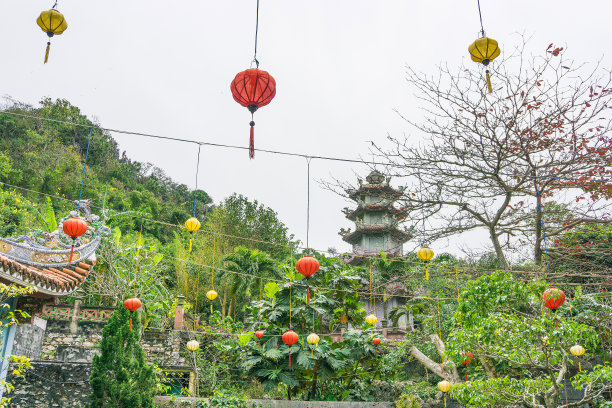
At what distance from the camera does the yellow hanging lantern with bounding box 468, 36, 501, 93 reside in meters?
3.87

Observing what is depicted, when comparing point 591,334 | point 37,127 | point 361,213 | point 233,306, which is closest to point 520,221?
point 591,334

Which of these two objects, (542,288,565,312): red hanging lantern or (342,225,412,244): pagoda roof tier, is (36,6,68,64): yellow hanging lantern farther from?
(342,225,412,244): pagoda roof tier

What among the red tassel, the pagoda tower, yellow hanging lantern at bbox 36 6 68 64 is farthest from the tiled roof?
the pagoda tower

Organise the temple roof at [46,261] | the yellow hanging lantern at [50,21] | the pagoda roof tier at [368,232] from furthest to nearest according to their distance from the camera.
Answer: the pagoda roof tier at [368,232], the temple roof at [46,261], the yellow hanging lantern at [50,21]

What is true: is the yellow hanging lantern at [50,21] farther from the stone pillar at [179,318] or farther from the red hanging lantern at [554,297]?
the stone pillar at [179,318]

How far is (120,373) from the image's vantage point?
18.9 feet

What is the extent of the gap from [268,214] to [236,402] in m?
10.7

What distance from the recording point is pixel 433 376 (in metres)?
10.5

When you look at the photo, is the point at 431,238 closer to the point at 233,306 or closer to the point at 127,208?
the point at 233,306

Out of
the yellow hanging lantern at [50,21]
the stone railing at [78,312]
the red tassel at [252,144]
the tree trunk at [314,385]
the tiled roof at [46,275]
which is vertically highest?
the yellow hanging lantern at [50,21]

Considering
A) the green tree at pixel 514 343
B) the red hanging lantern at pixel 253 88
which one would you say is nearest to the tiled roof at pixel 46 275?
the red hanging lantern at pixel 253 88

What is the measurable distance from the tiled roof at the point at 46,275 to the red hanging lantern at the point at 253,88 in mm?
3725

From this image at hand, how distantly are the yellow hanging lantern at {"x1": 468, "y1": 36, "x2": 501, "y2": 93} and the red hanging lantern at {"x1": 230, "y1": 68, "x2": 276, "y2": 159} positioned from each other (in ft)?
5.16

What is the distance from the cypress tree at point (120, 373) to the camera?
223 inches
